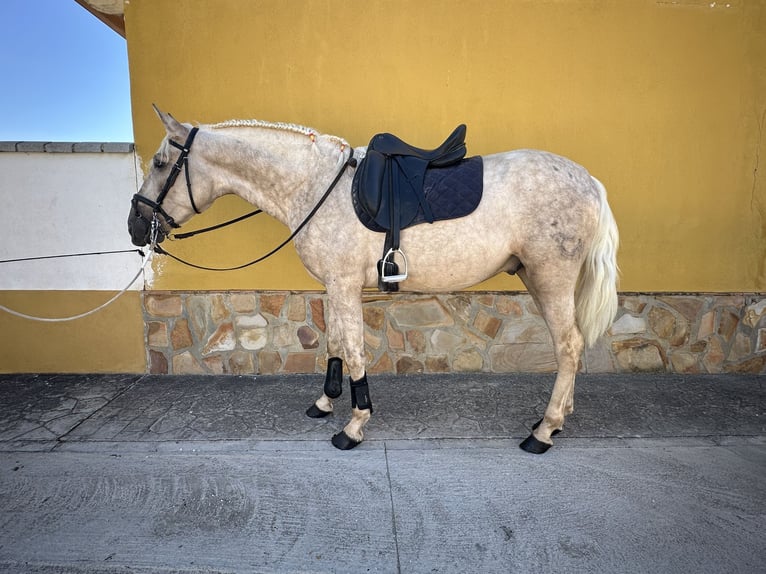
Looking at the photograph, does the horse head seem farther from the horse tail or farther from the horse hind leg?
the horse tail

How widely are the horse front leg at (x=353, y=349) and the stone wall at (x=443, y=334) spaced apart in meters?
1.22

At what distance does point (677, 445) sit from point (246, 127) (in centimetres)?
337

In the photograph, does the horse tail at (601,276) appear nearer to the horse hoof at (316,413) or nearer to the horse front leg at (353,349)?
the horse front leg at (353,349)

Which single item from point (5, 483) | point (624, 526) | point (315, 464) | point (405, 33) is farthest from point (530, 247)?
point (5, 483)

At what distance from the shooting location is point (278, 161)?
8.72ft

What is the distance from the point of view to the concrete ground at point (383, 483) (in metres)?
1.86

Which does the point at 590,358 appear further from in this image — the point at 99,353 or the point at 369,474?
the point at 99,353

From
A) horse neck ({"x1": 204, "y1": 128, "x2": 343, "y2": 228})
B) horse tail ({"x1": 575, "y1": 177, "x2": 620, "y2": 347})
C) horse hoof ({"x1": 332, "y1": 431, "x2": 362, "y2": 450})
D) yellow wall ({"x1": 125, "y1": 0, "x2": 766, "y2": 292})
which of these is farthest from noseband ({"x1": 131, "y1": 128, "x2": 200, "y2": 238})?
horse tail ({"x1": 575, "y1": 177, "x2": 620, "y2": 347})

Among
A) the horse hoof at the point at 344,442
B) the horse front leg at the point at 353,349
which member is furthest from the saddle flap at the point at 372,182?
the horse hoof at the point at 344,442

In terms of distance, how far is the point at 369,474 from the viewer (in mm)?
2410

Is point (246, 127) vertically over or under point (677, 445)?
over

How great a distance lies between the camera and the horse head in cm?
259

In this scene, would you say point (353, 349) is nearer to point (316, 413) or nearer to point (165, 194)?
point (316, 413)

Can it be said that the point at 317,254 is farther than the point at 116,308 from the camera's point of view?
No
